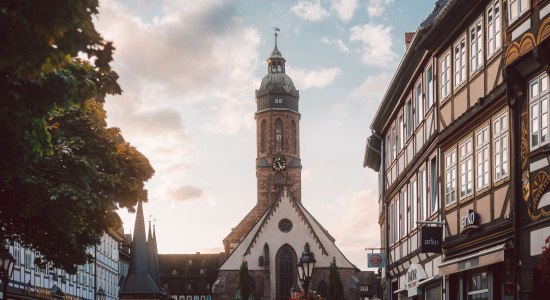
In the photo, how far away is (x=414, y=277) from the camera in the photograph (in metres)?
26.9

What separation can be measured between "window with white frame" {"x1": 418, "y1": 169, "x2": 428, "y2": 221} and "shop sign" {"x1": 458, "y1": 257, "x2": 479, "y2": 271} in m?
5.64

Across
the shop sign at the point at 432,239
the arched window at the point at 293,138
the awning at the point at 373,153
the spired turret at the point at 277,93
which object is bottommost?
the shop sign at the point at 432,239

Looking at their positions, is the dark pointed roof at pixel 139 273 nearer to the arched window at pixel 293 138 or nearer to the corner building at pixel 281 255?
the corner building at pixel 281 255

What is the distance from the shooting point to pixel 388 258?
35.2m

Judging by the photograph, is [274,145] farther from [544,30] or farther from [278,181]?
[544,30]

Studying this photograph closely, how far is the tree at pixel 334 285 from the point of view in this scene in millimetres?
93562

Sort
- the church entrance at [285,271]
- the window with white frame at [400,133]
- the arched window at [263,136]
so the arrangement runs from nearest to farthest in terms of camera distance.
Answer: the window with white frame at [400,133] < the church entrance at [285,271] < the arched window at [263,136]

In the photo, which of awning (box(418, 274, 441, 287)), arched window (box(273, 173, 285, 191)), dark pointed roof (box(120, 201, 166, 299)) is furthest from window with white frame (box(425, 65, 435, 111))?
arched window (box(273, 173, 285, 191))

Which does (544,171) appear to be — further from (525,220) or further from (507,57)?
(507,57)

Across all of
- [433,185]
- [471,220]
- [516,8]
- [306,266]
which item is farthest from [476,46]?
[306,266]

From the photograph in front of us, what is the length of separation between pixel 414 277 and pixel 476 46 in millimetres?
8748

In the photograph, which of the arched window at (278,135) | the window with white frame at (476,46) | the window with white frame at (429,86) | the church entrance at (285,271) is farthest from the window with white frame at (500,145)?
the arched window at (278,135)

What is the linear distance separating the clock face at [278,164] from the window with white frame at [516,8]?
10098 centimetres

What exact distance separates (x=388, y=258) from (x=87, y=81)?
65.6ft
